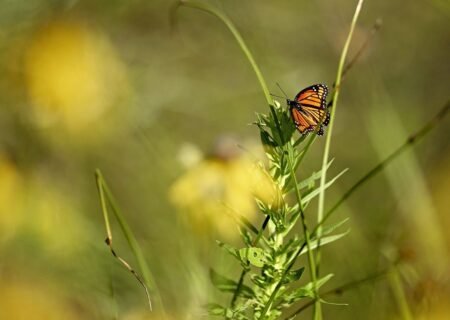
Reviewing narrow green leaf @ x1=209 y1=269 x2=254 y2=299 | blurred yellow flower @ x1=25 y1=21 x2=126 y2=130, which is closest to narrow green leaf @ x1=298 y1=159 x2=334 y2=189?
narrow green leaf @ x1=209 y1=269 x2=254 y2=299

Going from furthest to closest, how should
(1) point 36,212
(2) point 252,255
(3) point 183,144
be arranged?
(3) point 183,144
(1) point 36,212
(2) point 252,255

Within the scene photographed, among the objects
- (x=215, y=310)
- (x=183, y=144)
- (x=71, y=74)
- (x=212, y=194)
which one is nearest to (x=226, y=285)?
(x=215, y=310)

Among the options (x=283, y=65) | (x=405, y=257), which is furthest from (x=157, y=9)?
(x=405, y=257)

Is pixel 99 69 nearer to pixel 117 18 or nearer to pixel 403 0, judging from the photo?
pixel 117 18

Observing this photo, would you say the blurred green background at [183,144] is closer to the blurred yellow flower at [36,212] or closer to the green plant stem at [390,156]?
the blurred yellow flower at [36,212]

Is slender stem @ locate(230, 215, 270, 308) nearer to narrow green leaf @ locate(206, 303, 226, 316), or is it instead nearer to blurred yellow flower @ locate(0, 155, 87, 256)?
narrow green leaf @ locate(206, 303, 226, 316)

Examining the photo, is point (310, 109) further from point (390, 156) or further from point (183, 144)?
point (183, 144)
